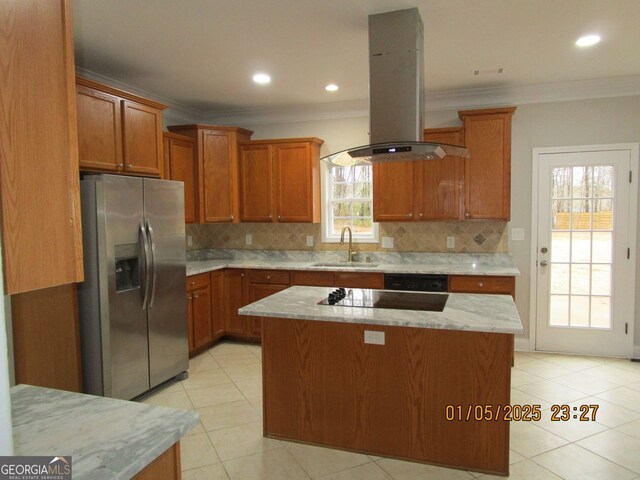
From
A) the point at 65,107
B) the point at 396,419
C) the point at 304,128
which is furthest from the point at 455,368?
the point at 304,128

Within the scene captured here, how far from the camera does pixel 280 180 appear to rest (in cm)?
488

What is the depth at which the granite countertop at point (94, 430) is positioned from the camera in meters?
1.01

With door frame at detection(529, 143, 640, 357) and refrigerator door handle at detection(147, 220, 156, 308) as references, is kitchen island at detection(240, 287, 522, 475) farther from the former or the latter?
door frame at detection(529, 143, 640, 357)

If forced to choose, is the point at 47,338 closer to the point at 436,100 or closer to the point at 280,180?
the point at 280,180

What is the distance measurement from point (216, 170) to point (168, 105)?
2.82 ft

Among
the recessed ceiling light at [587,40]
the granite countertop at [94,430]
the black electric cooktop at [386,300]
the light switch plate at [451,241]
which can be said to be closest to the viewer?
the granite countertop at [94,430]

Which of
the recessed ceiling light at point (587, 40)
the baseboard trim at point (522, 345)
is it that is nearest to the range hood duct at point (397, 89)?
the recessed ceiling light at point (587, 40)

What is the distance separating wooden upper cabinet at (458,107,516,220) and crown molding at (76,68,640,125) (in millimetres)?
350

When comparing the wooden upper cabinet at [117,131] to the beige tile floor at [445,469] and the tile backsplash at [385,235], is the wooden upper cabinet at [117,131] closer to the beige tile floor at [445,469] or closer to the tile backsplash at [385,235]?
the tile backsplash at [385,235]

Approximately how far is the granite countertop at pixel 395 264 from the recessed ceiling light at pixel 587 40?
190 cm

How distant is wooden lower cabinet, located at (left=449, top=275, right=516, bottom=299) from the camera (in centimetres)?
394

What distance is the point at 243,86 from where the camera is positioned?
416 cm

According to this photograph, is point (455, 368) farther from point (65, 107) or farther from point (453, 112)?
point (453, 112)

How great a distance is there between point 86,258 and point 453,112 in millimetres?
3719
